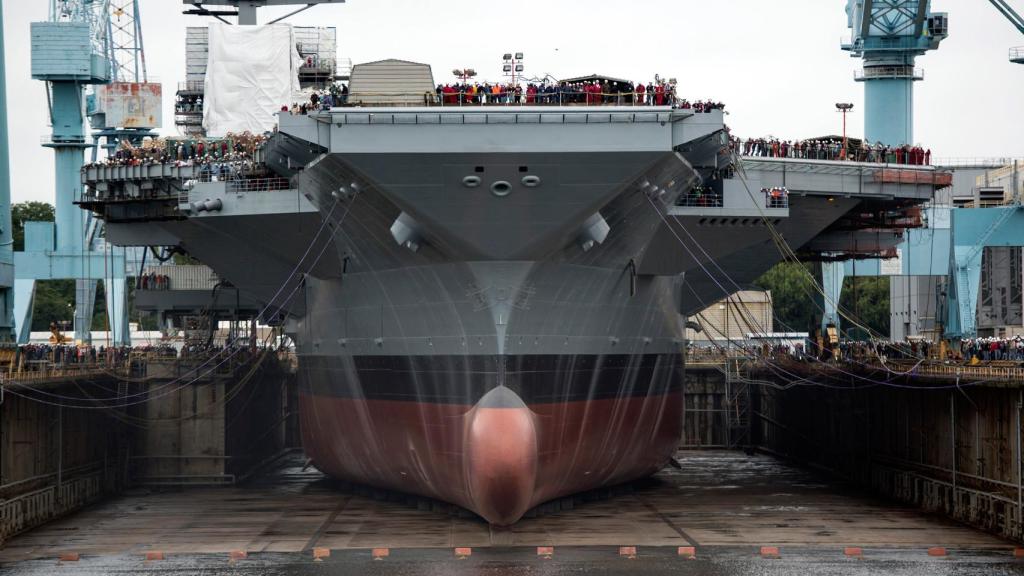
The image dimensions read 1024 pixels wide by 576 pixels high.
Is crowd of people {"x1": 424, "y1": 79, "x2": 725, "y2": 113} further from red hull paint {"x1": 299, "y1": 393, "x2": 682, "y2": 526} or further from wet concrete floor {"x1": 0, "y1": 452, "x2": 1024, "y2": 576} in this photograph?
wet concrete floor {"x1": 0, "y1": 452, "x2": 1024, "y2": 576}

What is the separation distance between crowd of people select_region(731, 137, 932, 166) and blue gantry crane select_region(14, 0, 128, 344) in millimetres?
25872

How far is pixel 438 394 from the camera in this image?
22641 millimetres

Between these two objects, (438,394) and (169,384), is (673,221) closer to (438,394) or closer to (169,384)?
(438,394)

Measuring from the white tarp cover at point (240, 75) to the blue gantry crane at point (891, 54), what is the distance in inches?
950

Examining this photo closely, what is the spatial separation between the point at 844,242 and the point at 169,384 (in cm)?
1782

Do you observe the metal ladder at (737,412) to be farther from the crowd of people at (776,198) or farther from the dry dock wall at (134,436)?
the crowd of people at (776,198)

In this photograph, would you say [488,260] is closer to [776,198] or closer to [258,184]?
[258,184]

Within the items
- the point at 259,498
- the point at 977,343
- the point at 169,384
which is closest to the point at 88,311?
the point at 169,384

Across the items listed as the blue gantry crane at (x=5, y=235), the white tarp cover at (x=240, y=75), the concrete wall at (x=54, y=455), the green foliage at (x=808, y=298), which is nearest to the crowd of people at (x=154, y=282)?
the white tarp cover at (x=240, y=75)

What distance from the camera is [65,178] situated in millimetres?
48812

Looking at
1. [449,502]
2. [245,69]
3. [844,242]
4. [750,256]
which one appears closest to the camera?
[449,502]

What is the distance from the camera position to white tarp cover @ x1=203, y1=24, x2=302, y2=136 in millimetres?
38781

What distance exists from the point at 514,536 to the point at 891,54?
120ft

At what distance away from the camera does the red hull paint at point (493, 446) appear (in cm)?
2133
